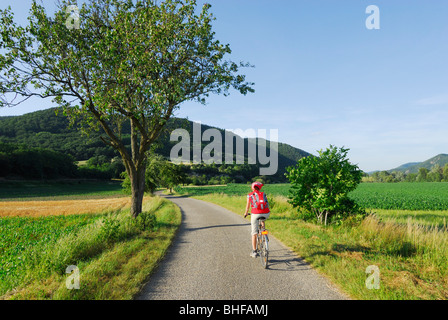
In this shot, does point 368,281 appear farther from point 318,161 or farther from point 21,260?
point 21,260

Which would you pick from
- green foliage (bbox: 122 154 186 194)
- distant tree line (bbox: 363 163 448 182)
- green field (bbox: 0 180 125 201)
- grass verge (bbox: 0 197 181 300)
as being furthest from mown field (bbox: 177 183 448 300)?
distant tree line (bbox: 363 163 448 182)

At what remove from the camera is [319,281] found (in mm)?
5090

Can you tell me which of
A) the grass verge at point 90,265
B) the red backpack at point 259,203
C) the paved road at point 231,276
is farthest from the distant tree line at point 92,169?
the red backpack at point 259,203

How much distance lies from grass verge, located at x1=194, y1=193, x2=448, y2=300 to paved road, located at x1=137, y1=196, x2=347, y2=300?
19.6 inches

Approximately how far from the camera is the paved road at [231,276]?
4488 millimetres

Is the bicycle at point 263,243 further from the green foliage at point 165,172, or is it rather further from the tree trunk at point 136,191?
the green foliage at point 165,172

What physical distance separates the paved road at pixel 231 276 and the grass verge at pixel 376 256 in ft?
1.63

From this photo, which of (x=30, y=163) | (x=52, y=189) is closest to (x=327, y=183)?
(x=52, y=189)

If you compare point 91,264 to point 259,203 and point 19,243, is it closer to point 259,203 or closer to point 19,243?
point 259,203

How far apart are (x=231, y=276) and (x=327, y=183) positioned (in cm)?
747

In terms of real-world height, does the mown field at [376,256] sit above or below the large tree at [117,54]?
below

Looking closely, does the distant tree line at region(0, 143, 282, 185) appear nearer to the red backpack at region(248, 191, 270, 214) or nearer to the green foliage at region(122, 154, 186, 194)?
the green foliage at region(122, 154, 186, 194)
